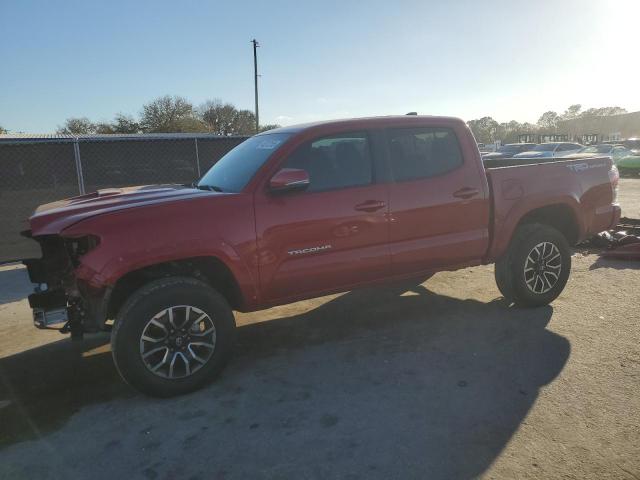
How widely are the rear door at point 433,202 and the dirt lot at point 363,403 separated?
0.75m

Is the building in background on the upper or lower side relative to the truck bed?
upper

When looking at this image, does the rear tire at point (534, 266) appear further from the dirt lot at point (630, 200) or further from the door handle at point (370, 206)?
the dirt lot at point (630, 200)

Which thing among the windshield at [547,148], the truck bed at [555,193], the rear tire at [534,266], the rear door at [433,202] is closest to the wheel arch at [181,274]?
the rear door at [433,202]

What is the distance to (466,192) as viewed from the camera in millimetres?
4520

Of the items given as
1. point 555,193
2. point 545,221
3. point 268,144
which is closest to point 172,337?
point 268,144

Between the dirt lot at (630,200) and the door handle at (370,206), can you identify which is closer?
the door handle at (370,206)

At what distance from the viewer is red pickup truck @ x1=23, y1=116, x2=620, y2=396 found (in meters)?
3.40

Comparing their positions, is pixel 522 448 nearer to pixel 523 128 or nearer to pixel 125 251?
pixel 125 251

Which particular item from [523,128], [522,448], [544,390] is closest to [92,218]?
[522,448]

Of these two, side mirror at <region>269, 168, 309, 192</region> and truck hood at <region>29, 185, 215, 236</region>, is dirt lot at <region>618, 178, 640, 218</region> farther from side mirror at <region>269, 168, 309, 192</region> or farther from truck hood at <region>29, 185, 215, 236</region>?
truck hood at <region>29, 185, 215, 236</region>

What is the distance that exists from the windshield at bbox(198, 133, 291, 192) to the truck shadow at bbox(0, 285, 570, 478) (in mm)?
1519

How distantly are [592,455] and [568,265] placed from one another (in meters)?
2.81

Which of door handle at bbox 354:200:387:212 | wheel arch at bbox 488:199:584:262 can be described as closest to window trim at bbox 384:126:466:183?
door handle at bbox 354:200:387:212

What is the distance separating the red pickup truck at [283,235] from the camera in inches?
134
